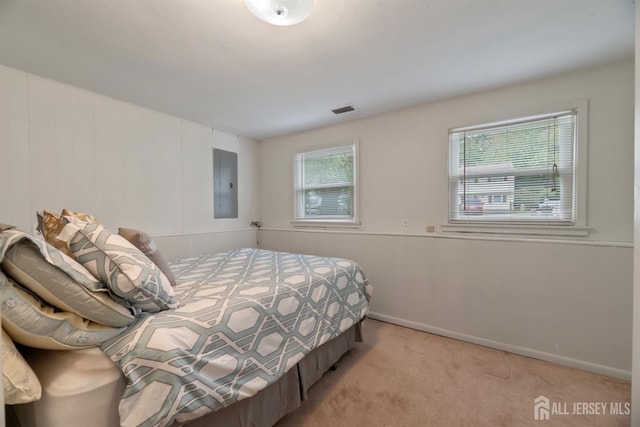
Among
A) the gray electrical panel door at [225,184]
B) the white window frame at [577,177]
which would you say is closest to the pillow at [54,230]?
the gray electrical panel door at [225,184]

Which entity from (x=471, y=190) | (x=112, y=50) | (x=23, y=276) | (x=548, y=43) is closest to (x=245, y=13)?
(x=112, y=50)

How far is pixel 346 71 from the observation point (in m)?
2.08

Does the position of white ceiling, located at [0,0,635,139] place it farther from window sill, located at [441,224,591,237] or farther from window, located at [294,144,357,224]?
window sill, located at [441,224,591,237]

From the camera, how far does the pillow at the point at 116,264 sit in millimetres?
1050

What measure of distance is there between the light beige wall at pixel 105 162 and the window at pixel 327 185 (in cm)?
107

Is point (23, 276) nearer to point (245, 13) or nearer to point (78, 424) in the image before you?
point (78, 424)

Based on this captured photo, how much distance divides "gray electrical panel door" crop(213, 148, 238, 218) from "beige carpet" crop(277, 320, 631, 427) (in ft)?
7.85

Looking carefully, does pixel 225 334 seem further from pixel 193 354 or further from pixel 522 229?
pixel 522 229

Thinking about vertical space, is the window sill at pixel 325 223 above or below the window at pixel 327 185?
below

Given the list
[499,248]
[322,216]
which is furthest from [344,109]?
[499,248]

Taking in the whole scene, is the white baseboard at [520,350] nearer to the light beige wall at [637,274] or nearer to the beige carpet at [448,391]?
the beige carpet at [448,391]

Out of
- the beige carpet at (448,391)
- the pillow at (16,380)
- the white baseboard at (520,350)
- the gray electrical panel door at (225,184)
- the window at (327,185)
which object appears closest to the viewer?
the pillow at (16,380)

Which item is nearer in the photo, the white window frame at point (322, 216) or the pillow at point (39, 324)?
the pillow at point (39, 324)

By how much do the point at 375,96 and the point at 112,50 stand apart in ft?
6.84
